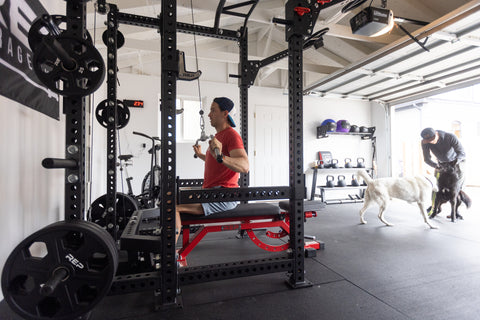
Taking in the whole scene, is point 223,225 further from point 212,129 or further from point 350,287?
point 212,129

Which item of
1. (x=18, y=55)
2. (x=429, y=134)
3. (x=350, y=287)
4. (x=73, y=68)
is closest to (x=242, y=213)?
(x=350, y=287)

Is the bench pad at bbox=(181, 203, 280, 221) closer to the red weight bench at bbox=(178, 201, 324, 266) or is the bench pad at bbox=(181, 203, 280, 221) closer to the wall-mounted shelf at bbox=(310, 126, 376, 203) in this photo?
the red weight bench at bbox=(178, 201, 324, 266)

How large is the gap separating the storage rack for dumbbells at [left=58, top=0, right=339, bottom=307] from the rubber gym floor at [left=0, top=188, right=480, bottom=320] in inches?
5.8

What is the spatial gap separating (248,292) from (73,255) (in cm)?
111

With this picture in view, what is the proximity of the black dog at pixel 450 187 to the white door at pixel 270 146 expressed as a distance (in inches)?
111

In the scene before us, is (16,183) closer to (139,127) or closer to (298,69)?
(298,69)

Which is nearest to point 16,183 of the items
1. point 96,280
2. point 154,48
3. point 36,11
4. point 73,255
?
point 73,255

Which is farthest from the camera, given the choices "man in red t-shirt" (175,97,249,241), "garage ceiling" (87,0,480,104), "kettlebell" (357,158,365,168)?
"kettlebell" (357,158,365,168)

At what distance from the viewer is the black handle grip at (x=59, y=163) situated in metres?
1.06

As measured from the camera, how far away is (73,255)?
114cm

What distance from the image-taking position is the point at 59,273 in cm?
111

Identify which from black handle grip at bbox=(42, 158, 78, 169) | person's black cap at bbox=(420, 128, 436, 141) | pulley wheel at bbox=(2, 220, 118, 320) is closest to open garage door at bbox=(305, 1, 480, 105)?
person's black cap at bbox=(420, 128, 436, 141)

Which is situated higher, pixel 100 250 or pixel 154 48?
pixel 154 48

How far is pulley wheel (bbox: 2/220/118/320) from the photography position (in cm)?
109
